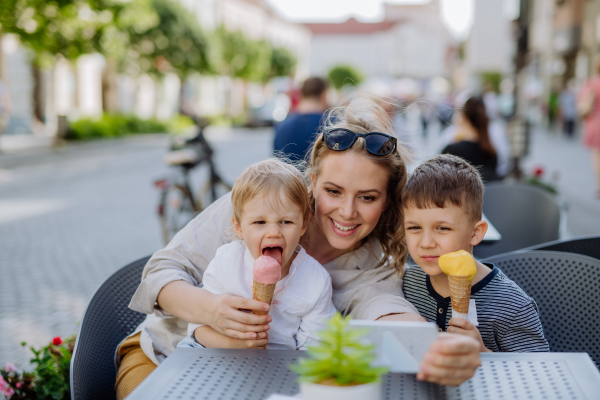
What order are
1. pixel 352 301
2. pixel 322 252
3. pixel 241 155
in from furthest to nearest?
1. pixel 241 155
2. pixel 322 252
3. pixel 352 301

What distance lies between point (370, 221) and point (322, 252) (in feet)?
0.87

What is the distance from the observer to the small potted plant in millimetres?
1239

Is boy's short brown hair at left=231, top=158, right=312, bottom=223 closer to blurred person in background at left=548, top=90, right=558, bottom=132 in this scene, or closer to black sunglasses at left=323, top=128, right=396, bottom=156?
black sunglasses at left=323, top=128, right=396, bottom=156

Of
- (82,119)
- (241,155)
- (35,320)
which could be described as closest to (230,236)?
(35,320)

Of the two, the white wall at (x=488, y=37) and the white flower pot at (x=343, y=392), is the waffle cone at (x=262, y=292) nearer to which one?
the white flower pot at (x=343, y=392)

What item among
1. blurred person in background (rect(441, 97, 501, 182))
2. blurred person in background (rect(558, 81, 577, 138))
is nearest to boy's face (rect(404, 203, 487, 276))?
blurred person in background (rect(441, 97, 501, 182))

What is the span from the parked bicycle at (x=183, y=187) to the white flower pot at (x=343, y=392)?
6.17m

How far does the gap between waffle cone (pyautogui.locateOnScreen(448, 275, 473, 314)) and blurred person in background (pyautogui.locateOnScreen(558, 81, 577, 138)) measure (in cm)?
2285

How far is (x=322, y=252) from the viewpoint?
2484mm

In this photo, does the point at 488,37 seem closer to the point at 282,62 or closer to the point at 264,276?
the point at 282,62

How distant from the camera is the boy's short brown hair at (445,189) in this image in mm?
2102

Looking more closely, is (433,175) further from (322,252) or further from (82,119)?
(82,119)

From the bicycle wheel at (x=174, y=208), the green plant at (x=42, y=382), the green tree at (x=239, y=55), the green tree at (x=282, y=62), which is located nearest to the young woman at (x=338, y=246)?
the green plant at (x=42, y=382)

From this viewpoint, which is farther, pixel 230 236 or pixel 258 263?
pixel 230 236
